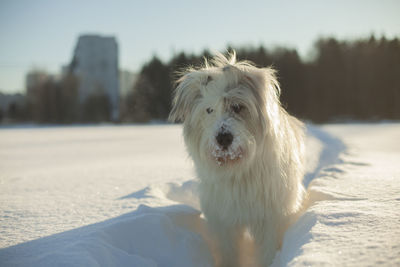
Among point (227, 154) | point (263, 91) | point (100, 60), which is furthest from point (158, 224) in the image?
point (100, 60)

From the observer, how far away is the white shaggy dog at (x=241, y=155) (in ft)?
7.82

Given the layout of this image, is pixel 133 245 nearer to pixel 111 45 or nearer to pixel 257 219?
pixel 257 219

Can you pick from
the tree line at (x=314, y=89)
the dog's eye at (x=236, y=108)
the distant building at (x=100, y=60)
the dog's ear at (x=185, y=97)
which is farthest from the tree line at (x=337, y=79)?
the dog's eye at (x=236, y=108)

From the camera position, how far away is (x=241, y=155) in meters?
2.34

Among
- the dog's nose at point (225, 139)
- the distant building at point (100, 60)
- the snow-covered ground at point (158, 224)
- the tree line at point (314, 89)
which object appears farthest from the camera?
the distant building at point (100, 60)

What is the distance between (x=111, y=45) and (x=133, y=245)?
1684 inches

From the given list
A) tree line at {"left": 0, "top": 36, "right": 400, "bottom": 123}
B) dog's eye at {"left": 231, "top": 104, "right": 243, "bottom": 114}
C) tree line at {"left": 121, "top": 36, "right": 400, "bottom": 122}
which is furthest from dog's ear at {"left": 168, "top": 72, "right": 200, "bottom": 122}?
tree line at {"left": 121, "top": 36, "right": 400, "bottom": 122}

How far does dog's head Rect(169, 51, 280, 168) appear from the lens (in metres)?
2.31

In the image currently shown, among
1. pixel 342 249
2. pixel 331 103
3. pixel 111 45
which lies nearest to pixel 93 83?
pixel 111 45

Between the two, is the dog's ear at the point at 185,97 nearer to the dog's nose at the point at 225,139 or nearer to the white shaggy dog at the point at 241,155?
the white shaggy dog at the point at 241,155

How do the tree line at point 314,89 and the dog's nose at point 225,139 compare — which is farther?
the tree line at point 314,89

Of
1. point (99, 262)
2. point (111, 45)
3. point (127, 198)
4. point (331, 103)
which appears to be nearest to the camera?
point (99, 262)

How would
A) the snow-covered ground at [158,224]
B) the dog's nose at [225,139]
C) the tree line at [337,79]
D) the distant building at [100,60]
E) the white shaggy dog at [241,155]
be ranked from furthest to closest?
the distant building at [100,60] < the tree line at [337,79] < the white shaggy dog at [241,155] < the dog's nose at [225,139] < the snow-covered ground at [158,224]

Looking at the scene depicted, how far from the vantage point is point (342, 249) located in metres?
1.55
